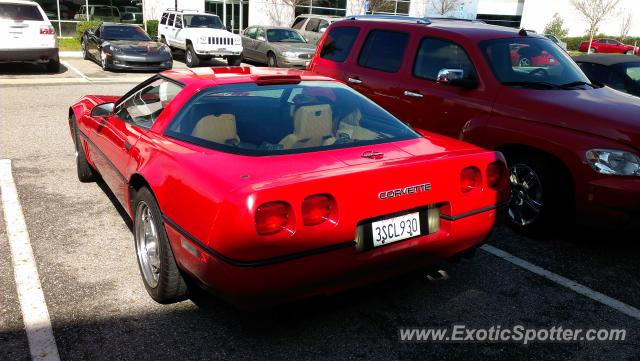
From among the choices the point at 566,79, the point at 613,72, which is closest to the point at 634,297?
the point at 566,79

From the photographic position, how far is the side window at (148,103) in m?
3.78

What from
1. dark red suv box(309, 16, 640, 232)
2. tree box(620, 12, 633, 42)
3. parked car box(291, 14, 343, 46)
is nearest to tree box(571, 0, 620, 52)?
tree box(620, 12, 633, 42)

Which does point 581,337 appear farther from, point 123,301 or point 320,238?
point 123,301

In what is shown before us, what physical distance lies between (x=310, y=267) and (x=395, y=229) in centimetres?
54

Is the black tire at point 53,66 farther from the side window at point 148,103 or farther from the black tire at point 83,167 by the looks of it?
the side window at point 148,103

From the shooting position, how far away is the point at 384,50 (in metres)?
6.04

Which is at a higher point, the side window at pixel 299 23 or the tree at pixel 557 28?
the tree at pixel 557 28

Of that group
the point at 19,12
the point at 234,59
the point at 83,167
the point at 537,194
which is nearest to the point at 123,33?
the point at 19,12

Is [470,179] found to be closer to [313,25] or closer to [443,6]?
[313,25]

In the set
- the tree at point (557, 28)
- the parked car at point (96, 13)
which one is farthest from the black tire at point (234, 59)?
the tree at point (557, 28)

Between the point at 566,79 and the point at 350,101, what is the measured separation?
2544 mm

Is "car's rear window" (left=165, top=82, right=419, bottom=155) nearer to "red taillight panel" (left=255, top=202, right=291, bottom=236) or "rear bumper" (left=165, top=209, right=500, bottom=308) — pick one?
"red taillight panel" (left=255, top=202, right=291, bottom=236)

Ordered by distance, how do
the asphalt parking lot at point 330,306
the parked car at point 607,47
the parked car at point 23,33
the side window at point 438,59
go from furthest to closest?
1. the parked car at point 607,47
2. the parked car at point 23,33
3. the side window at point 438,59
4. the asphalt parking lot at point 330,306

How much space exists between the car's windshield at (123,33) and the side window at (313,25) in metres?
6.28
